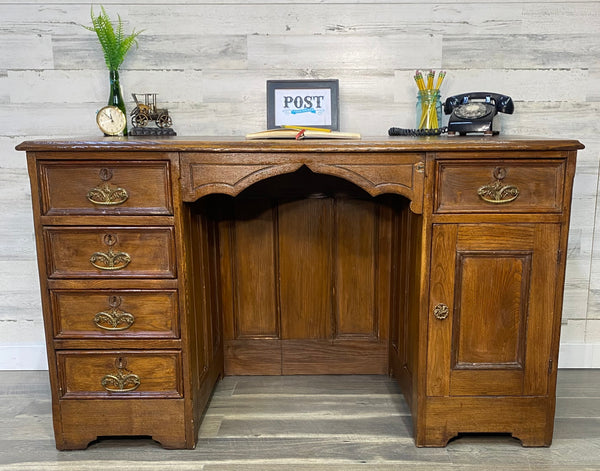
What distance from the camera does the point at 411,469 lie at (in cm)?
159

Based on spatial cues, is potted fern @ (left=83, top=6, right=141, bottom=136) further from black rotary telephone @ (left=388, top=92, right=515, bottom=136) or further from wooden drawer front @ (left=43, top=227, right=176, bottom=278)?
black rotary telephone @ (left=388, top=92, right=515, bottom=136)

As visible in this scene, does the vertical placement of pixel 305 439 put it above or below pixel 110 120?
below

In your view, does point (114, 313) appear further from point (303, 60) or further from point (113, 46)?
point (303, 60)

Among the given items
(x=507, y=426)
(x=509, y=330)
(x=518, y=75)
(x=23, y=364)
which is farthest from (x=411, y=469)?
(x=23, y=364)

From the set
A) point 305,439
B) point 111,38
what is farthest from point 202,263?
point 111,38

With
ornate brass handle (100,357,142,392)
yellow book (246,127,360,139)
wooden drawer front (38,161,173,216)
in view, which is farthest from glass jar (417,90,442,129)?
ornate brass handle (100,357,142,392)

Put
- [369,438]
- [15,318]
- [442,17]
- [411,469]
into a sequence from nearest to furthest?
1. [411,469]
2. [369,438]
3. [442,17]
4. [15,318]

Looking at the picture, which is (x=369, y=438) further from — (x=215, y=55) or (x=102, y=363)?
(x=215, y=55)

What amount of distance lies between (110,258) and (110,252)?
19mm

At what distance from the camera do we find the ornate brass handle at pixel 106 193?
1.56 meters

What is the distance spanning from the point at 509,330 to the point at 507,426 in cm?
33

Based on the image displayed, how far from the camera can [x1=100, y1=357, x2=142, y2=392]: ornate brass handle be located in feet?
5.42

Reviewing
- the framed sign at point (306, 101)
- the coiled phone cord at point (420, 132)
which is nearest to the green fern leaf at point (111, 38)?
the framed sign at point (306, 101)

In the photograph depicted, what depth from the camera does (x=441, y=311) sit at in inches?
63.9
